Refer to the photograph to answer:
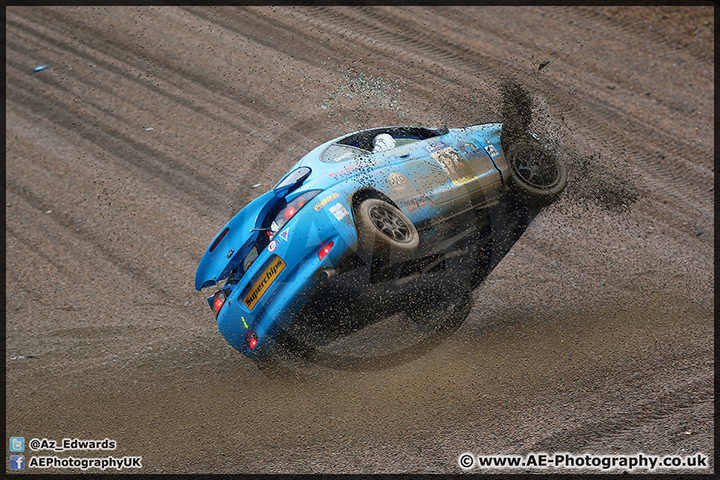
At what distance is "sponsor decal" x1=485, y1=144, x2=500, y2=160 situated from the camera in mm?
6270

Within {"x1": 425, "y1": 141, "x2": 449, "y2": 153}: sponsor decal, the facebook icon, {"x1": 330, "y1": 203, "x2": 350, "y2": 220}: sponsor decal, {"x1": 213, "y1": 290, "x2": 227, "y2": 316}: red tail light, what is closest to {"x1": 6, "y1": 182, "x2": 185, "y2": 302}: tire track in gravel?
{"x1": 213, "y1": 290, "x2": 227, "y2": 316}: red tail light

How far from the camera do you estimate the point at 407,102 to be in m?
9.53

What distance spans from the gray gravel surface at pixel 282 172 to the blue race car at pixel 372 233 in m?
0.63

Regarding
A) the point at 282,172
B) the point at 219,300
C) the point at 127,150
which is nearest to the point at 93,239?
the point at 127,150

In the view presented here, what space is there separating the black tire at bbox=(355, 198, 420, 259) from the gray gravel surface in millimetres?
1475

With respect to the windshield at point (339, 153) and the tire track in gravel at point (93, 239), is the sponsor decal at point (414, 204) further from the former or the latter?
the tire track in gravel at point (93, 239)

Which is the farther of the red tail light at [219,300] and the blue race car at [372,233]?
the red tail light at [219,300]

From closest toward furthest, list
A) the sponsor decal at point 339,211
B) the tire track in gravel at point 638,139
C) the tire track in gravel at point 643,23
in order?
the sponsor decal at point 339,211 → the tire track in gravel at point 638,139 → the tire track in gravel at point 643,23

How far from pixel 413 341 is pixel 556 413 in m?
1.62

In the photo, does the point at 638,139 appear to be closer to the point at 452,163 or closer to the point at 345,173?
the point at 452,163

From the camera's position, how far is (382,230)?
5.06 m

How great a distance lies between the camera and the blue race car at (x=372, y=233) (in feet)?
16.4

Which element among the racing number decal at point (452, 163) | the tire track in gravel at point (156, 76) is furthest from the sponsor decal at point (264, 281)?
the tire track in gravel at point (156, 76)

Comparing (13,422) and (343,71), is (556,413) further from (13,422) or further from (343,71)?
(343,71)
